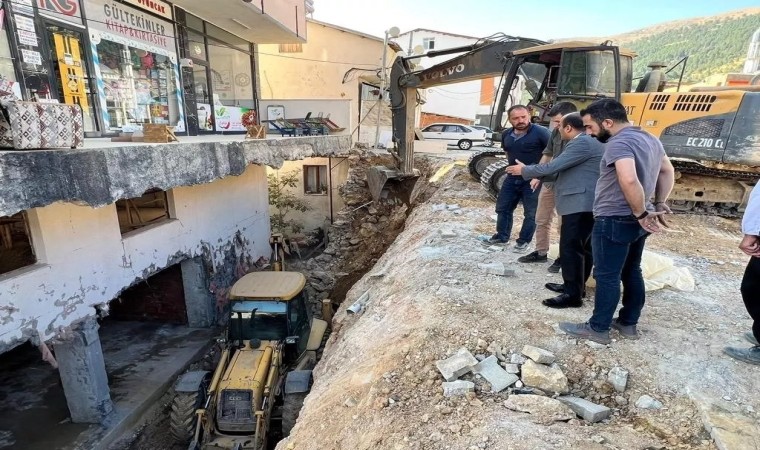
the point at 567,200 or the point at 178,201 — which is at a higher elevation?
the point at 567,200

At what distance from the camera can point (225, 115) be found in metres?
12.0

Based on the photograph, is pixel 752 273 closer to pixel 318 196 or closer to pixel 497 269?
pixel 497 269

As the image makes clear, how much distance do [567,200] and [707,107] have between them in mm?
5184

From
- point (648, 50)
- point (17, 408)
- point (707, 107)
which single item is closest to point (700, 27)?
point (648, 50)

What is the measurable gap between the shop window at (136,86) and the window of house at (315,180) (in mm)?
6843

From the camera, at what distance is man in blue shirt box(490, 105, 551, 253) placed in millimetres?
4840

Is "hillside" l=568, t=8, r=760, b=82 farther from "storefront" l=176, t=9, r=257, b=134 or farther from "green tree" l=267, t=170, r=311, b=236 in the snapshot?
"storefront" l=176, t=9, r=257, b=134

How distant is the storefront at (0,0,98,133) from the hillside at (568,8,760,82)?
3641 cm

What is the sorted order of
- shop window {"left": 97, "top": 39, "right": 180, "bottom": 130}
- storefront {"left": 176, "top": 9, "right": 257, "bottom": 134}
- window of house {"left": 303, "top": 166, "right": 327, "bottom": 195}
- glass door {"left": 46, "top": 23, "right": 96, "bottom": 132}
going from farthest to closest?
window of house {"left": 303, "top": 166, "right": 327, "bottom": 195}
storefront {"left": 176, "top": 9, "right": 257, "bottom": 134}
shop window {"left": 97, "top": 39, "right": 180, "bottom": 130}
glass door {"left": 46, "top": 23, "right": 96, "bottom": 132}

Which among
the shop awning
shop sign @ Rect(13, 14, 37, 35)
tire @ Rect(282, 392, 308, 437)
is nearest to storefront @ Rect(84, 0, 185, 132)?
the shop awning

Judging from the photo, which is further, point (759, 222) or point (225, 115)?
point (225, 115)

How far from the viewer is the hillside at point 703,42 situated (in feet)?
124

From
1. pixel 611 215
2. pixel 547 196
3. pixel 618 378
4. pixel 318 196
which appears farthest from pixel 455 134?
pixel 618 378

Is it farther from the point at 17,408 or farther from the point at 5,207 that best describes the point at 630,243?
the point at 17,408
